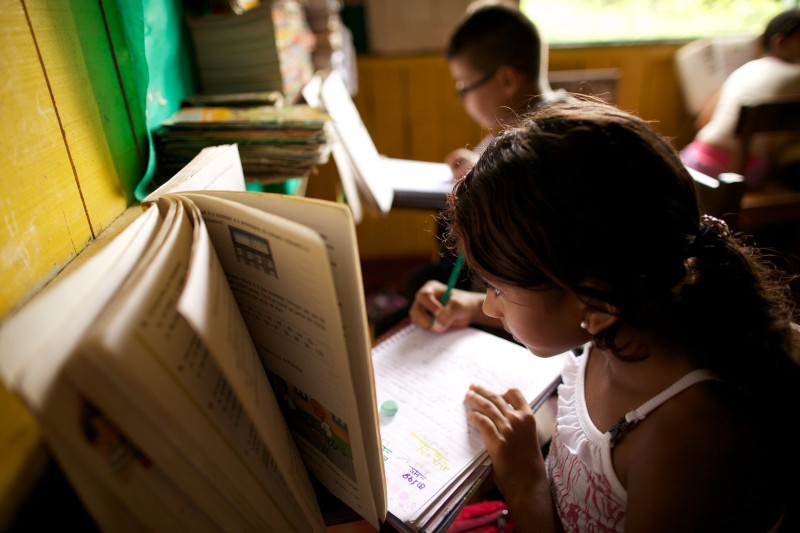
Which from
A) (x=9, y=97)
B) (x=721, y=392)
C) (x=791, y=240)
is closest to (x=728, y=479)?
(x=721, y=392)

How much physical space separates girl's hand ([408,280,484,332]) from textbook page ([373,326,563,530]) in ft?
0.07

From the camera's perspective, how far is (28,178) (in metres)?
0.52

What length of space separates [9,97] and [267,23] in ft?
2.39

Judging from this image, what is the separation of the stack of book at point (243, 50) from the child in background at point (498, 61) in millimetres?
694

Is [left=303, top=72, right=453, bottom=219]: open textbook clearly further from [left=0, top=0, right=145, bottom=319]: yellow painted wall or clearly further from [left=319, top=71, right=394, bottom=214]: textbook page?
[left=0, top=0, right=145, bottom=319]: yellow painted wall

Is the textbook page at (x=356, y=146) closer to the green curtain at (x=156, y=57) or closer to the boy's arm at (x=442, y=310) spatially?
the green curtain at (x=156, y=57)

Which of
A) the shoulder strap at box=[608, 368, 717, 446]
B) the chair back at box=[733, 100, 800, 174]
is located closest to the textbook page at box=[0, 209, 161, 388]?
the shoulder strap at box=[608, 368, 717, 446]

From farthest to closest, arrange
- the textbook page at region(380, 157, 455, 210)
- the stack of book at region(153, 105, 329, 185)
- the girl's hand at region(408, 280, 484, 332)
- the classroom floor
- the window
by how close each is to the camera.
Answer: the window → the classroom floor → the textbook page at region(380, 157, 455, 210) → the girl's hand at region(408, 280, 484, 332) → the stack of book at region(153, 105, 329, 185)

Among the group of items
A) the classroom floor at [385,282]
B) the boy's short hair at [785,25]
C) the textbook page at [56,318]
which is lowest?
the classroom floor at [385,282]

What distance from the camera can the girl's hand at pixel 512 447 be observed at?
2.25ft

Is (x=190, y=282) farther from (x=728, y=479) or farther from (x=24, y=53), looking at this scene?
(x=728, y=479)

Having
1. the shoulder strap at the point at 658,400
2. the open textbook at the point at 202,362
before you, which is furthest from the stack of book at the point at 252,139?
the shoulder strap at the point at 658,400

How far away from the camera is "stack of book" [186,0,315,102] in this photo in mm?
1092

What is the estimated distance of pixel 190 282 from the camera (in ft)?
1.11
